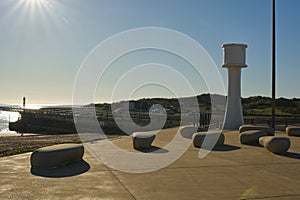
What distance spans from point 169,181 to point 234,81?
1424cm

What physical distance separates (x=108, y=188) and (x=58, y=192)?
0.92 meters

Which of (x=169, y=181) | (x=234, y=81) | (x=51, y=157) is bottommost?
(x=169, y=181)

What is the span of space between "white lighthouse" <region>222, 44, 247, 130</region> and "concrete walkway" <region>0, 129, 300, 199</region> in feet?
33.3

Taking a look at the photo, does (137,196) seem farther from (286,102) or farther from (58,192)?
(286,102)

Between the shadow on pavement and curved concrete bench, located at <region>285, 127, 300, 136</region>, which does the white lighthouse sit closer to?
curved concrete bench, located at <region>285, 127, 300, 136</region>

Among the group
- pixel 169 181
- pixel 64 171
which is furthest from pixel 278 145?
pixel 64 171

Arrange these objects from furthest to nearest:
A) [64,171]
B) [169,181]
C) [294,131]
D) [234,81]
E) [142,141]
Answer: [234,81] < [294,131] < [142,141] < [64,171] < [169,181]

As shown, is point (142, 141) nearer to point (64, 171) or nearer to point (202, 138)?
point (202, 138)

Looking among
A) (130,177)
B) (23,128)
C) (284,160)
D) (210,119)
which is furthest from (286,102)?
(130,177)

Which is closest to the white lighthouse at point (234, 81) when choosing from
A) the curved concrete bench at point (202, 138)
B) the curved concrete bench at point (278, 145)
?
the curved concrete bench at point (202, 138)

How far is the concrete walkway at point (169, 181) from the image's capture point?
5.75 meters

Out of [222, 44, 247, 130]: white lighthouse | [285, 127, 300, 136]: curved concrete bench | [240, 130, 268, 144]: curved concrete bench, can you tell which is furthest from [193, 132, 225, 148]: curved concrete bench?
[222, 44, 247, 130]: white lighthouse

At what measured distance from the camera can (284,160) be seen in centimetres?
968

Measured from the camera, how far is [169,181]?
6805 mm
